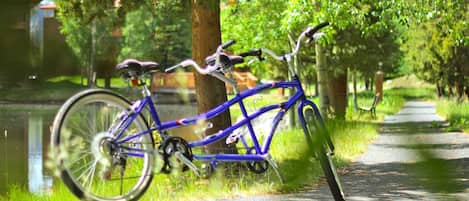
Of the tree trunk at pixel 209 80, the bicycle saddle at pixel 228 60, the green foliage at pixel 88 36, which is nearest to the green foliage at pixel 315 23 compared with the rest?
the tree trunk at pixel 209 80

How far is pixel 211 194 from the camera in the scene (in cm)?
621

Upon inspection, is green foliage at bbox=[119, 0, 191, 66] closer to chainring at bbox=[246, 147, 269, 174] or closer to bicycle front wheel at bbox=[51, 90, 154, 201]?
bicycle front wheel at bbox=[51, 90, 154, 201]

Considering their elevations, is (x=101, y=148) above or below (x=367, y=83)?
below

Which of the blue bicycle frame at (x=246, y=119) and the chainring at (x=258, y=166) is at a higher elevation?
the blue bicycle frame at (x=246, y=119)

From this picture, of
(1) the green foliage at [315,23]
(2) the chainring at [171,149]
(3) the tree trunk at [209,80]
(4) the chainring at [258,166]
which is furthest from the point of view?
(1) the green foliage at [315,23]

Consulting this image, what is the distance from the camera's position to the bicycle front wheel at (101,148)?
153 cm

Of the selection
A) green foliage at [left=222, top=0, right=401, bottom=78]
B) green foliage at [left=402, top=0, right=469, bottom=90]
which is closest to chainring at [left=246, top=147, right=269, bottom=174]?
green foliage at [left=402, top=0, right=469, bottom=90]

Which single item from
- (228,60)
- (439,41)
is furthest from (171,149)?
(439,41)

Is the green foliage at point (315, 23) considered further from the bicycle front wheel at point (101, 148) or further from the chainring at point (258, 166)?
the bicycle front wheel at point (101, 148)

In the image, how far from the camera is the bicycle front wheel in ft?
5.02

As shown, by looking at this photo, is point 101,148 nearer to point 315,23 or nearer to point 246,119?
point 246,119

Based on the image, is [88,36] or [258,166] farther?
[258,166]

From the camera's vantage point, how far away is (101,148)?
69.4 inches

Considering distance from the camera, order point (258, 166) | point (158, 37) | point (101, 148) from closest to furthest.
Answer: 1. point (158, 37)
2. point (101, 148)
3. point (258, 166)
